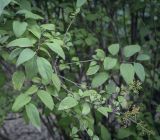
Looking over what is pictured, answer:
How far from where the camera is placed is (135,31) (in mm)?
2523

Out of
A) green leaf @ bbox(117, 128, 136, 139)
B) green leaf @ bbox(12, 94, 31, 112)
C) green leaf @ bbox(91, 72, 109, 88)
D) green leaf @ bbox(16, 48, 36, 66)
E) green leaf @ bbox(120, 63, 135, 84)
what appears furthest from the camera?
green leaf @ bbox(117, 128, 136, 139)

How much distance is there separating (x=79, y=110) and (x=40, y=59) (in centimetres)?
34

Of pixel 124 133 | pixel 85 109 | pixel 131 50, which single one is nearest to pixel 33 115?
pixel 85 109

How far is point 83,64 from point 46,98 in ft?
3.71

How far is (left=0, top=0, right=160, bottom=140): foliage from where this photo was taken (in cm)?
133

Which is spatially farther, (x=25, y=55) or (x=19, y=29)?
(x=19, y=29)

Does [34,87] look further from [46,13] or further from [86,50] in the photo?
[86,50]

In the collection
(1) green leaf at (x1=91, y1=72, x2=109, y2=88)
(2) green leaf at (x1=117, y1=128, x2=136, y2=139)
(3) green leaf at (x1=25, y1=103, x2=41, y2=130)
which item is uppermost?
(3) green leaf at (x1=25, y1=103, x2=41, y2=130)

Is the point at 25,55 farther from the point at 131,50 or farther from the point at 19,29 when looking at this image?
the point at 131,50

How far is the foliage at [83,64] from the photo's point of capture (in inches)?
52.5

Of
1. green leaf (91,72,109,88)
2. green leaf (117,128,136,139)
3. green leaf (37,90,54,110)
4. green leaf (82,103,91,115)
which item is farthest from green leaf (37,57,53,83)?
green leaf (117,128,136,139)

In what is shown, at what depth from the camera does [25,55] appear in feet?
3.89

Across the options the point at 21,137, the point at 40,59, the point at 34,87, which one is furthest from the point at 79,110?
the point at 21,137

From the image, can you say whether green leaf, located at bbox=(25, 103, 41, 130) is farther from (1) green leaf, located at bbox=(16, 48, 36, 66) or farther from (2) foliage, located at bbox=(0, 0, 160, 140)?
(1) green leaf, located at bbox=(16, 48, 36, 66)
